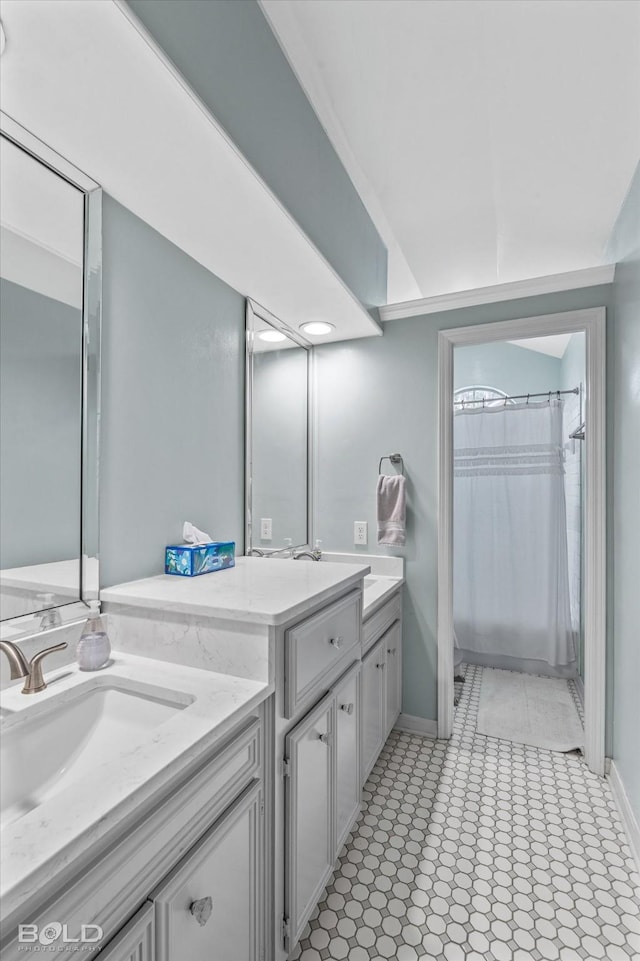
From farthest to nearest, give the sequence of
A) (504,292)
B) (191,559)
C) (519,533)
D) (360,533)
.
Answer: (519,533), (360,533), (504,292), (191,559)

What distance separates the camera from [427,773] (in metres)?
2.08

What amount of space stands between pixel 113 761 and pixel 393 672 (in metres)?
1.76

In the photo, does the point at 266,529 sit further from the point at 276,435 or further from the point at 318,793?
the point at 318,793

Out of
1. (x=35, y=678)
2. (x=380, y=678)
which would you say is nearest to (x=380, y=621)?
(x=380, y=678)

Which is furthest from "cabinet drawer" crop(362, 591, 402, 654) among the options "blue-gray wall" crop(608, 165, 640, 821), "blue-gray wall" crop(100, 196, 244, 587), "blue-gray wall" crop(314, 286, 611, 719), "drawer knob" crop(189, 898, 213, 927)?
"drawer knob" crop(189, 898, 213, 927)

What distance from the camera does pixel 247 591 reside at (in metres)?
1.24

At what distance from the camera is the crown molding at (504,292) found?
6.93ft

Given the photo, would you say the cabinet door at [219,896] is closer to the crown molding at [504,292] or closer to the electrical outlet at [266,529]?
the electrical outlet at [266,529]

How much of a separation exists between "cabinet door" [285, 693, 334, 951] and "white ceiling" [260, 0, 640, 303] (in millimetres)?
1968

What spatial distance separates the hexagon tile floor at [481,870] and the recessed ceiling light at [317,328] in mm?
2165

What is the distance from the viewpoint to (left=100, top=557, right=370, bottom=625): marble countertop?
42.1 inches

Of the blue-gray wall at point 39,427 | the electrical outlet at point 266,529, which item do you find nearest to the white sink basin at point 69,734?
the blue-gray wall at point 39,427

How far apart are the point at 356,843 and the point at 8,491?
5.44ft

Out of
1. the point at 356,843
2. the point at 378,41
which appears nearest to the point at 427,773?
the point at 356,843
